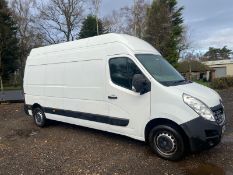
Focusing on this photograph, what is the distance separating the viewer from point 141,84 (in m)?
6.14

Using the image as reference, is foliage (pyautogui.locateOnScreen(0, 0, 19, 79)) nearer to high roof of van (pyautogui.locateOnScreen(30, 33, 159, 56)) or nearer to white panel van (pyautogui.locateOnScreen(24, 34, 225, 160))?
white panel van (pyautogui.locateOnScreen(24, 34, 225, 160))

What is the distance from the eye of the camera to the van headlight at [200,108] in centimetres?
565

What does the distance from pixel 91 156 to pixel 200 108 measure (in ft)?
8.49

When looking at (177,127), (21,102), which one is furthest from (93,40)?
(21,102)

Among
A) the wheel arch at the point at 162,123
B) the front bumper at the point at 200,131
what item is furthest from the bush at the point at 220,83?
the front bumper at the point at 200,131

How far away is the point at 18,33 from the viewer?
4312 cm

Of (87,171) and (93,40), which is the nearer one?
(87,171)

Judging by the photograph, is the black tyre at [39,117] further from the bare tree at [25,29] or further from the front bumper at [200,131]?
the bare tree at [25,29]

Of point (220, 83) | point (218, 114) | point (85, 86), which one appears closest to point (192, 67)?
point (220, 83)

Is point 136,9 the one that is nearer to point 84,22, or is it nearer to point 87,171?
point 84,22

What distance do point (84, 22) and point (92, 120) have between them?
33.9m

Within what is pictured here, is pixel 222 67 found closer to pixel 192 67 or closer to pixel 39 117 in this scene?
pixel 192 67

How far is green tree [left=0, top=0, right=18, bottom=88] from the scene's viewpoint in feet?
121

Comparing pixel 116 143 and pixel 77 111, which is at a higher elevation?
pixel 77 111
